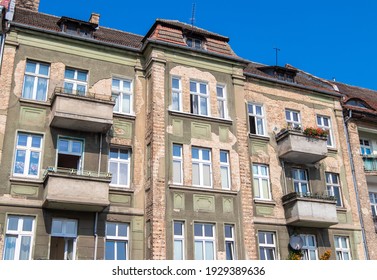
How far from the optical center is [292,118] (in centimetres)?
2078

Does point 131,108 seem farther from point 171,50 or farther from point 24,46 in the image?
point 24,46

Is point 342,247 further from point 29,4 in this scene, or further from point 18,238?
point 29,4

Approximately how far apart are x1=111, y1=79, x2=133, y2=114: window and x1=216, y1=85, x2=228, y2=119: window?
3446 mm

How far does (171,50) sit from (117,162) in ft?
16.2

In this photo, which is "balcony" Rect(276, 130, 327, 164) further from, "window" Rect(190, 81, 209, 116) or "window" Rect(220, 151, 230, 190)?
"window" Rect(190, 81, 209, 116)

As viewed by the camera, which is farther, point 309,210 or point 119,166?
point 309,210

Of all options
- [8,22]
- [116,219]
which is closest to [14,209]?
[116,219]

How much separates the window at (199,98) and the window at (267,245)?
199 inches

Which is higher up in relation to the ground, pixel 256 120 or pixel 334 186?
pixel 256 120

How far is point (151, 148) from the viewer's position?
1669cm

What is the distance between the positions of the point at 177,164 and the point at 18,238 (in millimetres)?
5752

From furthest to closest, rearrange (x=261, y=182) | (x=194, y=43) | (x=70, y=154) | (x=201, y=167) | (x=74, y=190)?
(x=194, y=43)
(x=261, y=182)
(x=201, y=167)
(x=70, y=154)
(x=74, y=190)

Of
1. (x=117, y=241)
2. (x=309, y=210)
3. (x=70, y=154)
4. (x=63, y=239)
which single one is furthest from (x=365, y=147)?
(x=63, y=239)
